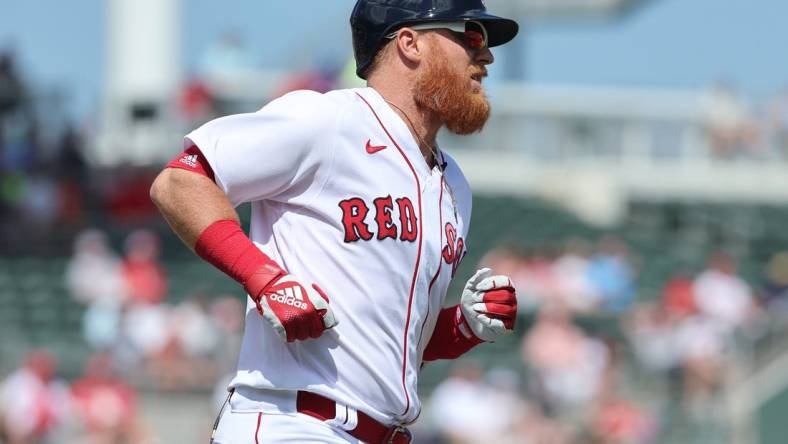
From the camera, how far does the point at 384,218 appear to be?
3492mm

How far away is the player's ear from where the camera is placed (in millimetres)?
3586

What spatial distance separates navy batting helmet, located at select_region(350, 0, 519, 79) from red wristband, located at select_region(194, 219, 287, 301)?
23.7 inches

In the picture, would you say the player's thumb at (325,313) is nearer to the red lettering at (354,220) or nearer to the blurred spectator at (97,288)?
the red lettering at (354,220)

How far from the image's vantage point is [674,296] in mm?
13906

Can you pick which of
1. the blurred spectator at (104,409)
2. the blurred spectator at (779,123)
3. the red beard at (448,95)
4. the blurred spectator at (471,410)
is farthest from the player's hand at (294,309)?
the blurred spectator at (779,123)

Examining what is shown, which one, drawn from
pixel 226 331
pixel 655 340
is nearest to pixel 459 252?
pixel 226 331

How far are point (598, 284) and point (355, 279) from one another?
426 inches

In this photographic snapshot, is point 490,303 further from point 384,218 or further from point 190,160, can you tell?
point 190,160

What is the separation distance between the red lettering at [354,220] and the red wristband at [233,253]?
208mm

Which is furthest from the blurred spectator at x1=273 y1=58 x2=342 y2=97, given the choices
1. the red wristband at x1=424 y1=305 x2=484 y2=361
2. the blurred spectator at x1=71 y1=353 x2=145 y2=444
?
the red wristband at x1=424 y1=305 x2=484 y2=361

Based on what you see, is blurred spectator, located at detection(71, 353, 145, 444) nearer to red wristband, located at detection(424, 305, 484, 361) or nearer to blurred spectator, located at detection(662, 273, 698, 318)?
blurred spectator, located at detection(662, 273, 698, 318)

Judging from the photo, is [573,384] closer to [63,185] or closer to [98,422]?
[98,422]

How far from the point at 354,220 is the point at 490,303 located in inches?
17.5

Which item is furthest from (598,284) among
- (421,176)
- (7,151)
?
(421,176)
